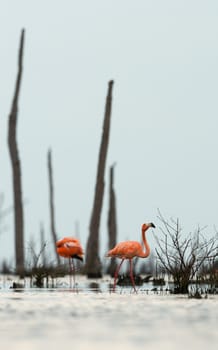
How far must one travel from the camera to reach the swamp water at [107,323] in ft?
22.1

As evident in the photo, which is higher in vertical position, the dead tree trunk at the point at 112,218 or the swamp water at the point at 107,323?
the dead tree trunk at the point at 112,218

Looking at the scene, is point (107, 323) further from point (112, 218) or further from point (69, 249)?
point (112, 218)

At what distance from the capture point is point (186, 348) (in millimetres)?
6469

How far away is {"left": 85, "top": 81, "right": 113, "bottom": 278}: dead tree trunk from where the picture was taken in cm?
2484

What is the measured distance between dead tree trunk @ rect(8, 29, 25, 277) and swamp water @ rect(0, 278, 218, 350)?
13.3 metres

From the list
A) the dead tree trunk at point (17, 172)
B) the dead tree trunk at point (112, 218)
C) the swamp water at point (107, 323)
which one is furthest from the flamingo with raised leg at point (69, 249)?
the dead tree trunk at point (112, 218)

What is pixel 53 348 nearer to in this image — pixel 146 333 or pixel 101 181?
pixel 146 333

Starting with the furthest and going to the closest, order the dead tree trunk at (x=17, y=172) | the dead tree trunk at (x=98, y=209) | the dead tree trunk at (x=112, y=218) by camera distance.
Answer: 1. the dead tree trunk at (x=112, y=218)
2. the dead tree trunk at (x=17, y=172)
3. the dead tree trunk at (x=98, y=209)

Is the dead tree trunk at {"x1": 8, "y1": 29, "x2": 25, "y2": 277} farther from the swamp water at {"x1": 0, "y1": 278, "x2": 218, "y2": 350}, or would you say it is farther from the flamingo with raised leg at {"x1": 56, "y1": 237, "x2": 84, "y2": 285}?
the swamp water at {"x1": 0, "y1": 278, "x2": 218, "y2": 350}

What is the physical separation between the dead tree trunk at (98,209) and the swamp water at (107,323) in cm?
1273

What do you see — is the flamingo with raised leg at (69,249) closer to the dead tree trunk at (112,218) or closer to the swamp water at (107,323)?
the swamp water at (107,323)

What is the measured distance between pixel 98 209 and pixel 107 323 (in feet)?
55.0

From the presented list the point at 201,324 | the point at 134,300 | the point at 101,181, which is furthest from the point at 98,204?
the point at 201,324

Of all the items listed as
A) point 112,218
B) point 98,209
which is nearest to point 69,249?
point 98,209
